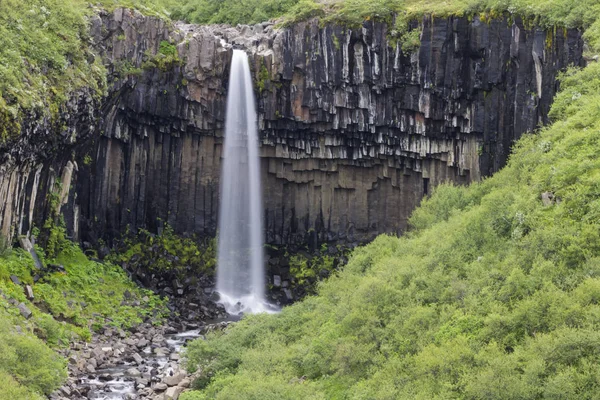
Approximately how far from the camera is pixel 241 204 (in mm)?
45438

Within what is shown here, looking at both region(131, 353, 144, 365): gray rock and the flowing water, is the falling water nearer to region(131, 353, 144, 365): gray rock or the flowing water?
the flowing water

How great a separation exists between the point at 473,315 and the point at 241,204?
25.1 m

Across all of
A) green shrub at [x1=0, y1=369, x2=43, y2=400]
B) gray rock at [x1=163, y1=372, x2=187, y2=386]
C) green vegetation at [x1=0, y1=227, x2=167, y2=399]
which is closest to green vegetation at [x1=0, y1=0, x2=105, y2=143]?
green vegetation at [x1=0, y1=227, x2=167, y2=399]

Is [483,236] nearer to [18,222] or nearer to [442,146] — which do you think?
[442,146]

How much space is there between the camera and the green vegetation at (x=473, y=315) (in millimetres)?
19000

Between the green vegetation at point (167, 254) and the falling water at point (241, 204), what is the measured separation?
37.9 inches

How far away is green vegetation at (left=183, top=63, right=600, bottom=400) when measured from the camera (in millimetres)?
19000

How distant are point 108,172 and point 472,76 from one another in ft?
66.9

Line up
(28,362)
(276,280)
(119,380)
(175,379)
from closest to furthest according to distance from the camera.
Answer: (28,362) → (175,379) → (119,380) → (276,280)

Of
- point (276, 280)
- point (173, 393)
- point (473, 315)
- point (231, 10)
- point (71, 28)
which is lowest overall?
point (173, 393)

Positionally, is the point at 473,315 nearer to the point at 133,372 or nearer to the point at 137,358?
the point at 133,372

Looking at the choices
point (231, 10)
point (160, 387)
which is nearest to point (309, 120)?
point (231, 10)

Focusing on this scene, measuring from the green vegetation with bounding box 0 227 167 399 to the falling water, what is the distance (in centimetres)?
606

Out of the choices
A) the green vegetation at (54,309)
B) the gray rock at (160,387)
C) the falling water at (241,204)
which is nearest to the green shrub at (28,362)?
the green vegetation at (54,309)
